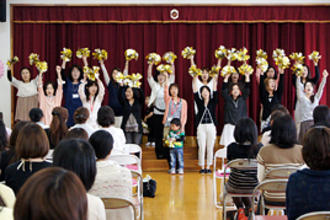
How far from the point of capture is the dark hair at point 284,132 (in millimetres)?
3551

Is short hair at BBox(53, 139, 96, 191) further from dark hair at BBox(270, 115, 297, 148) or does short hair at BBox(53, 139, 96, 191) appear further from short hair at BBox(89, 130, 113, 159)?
dark hair at BBox(270, 115, 297, 148)

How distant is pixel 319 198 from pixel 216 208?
2827mm

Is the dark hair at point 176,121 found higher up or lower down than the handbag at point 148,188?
higher up

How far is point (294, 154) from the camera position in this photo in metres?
3.60

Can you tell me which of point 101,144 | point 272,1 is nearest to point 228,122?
point 272,1

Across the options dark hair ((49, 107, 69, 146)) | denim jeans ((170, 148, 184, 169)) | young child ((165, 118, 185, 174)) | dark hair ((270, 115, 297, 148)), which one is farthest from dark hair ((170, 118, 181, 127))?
dark hair ((270, 115, 297, 148))

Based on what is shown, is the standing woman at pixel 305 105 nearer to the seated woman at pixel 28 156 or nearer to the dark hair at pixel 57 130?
the dark hair at pixel 57 130

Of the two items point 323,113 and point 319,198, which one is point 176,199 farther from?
point 319,198

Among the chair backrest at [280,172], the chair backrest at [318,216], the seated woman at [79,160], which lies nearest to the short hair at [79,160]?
the seated woman at [79,160]

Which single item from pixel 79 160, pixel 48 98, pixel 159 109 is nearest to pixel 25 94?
pixel 48 98

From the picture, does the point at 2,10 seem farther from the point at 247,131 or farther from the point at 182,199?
the point at 247,131

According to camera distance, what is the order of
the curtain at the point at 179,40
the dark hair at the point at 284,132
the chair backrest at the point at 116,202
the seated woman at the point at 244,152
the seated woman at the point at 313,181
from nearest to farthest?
the seated woman at the point at 313,181
the chair backrest at the point at 116,202
the dark hair at the point at 284,132
the seated woman at the point at 244,152
the curtain at the point at 179,40

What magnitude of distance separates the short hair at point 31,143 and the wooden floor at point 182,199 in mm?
2240

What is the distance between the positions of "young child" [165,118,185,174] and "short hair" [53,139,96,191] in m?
4.91
